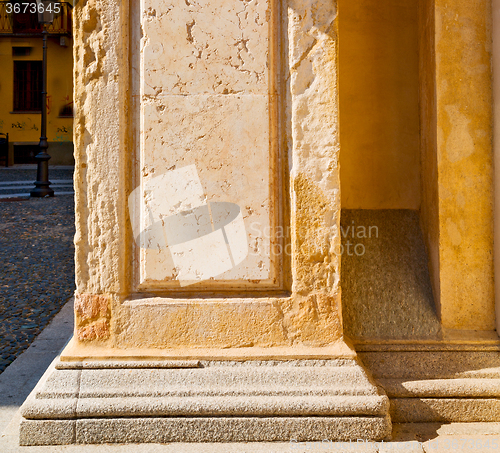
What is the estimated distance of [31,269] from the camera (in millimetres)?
6031

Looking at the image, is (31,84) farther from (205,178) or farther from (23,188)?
(205,178)

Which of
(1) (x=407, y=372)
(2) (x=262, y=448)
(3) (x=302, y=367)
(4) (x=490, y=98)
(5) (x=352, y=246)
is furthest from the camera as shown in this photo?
(5) (x=352, y=246)

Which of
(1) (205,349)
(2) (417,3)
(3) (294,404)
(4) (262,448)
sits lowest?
(4) (262,448)

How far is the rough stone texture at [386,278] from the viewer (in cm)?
280

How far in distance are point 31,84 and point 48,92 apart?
1.27 meters

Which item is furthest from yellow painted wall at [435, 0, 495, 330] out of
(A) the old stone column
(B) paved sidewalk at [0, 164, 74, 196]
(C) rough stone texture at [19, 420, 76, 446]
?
(B) paved sidewalk at [0, 164, 74, 196]

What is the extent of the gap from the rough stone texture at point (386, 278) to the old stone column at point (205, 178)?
545mm

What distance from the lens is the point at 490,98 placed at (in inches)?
110

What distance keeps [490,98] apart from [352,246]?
1.12 metres

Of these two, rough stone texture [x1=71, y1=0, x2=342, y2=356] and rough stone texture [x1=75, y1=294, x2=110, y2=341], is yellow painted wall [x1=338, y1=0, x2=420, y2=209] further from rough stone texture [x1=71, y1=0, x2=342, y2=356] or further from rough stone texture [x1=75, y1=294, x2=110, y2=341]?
rough stone texture [x1=75, y1=294, x2=110, y2=341]

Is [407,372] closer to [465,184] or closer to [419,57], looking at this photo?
[465,184]

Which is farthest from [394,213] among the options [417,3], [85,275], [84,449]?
[84,449]

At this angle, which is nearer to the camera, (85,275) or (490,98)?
(85,275)

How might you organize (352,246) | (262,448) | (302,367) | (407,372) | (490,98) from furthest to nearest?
(352,246)
(490,98)
(407,372)
(302,367)
(262,448)
